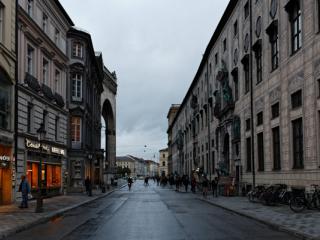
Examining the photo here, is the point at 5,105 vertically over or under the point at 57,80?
under

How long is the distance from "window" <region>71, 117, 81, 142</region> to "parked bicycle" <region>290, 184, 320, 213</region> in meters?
30.2

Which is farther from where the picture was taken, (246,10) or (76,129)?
(76,129)

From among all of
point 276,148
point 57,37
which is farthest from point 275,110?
point 57,37

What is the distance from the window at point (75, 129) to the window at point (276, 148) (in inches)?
929

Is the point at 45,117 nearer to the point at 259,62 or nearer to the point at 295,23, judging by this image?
the point at 259,62

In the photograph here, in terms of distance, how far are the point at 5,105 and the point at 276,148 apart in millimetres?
15384

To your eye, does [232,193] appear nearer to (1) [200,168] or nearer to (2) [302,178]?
(2) [302,178]

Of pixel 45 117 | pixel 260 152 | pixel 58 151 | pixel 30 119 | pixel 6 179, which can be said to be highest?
pixel 45 117

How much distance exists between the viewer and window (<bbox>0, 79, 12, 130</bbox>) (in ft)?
89.4

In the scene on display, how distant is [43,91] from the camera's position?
117 ft

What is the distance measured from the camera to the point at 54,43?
1556 inches

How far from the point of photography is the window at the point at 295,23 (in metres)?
26.2

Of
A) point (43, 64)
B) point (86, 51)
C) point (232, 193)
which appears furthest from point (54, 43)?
point (232, 193)

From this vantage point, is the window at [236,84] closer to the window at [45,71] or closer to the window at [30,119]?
the window at [45,71]
